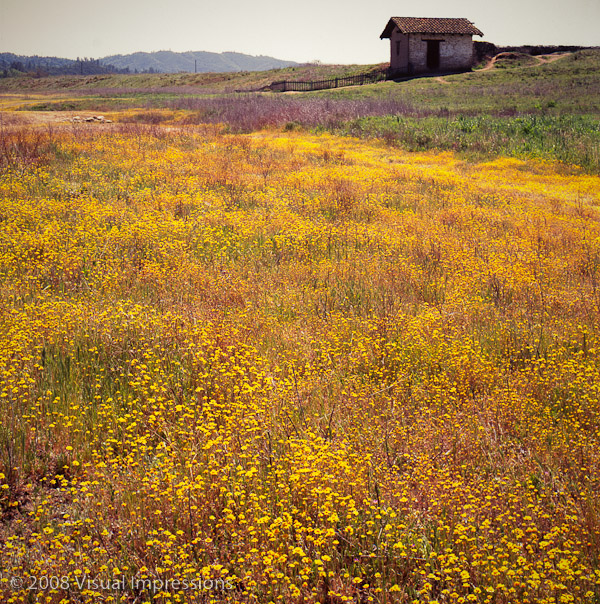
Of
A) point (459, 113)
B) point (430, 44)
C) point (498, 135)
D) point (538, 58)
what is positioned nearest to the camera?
point (498, 135)

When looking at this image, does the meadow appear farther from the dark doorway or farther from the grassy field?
the dark doorway

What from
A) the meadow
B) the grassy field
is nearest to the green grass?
the grassy field

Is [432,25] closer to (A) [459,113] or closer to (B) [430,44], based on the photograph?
(B) [430,44]

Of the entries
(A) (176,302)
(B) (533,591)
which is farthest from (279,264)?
(B) (533,591)

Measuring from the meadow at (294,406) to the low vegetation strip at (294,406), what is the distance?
25 millimetres

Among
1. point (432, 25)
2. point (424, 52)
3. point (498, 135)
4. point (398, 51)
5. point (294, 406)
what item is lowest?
point (294, 406)

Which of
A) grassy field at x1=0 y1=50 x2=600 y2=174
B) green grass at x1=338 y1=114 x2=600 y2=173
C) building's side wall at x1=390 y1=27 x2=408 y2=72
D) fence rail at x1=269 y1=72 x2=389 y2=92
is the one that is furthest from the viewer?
fence rail at x1=269 y1=72 x2=389 y2=92

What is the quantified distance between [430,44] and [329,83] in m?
11.6

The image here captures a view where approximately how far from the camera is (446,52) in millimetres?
52250

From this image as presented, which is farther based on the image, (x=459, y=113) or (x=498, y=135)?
(x=459, y=113)

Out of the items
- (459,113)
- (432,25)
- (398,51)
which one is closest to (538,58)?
(432,25)

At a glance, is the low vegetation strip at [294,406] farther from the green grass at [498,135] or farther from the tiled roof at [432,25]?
the tiled roof at [432,25]

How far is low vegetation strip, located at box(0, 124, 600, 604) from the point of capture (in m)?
2.58

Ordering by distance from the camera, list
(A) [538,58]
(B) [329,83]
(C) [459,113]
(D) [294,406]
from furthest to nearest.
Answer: (A) [538,58] < (B) [329,83] < (C) [459,113] < (D) [294,406]
